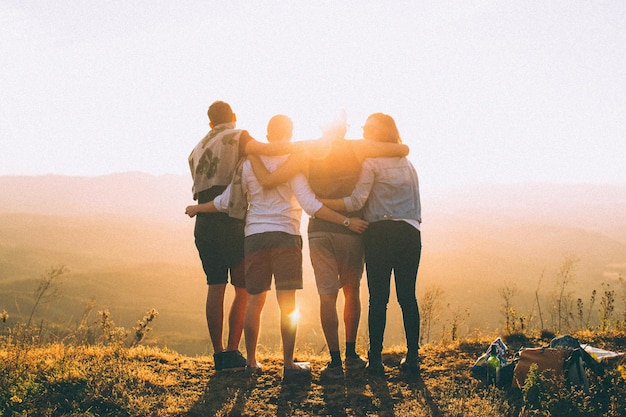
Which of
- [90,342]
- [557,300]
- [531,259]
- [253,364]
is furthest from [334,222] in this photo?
[531,259]

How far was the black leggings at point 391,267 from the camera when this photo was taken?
4.70 meters

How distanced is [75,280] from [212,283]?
274ft

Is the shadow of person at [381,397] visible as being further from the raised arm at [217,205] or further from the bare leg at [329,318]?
the raised arm at [217,205]

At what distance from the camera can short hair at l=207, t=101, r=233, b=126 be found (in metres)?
5.22

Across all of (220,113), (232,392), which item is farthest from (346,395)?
(220,113)

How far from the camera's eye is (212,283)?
509 centimetres

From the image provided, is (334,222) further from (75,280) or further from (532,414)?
(75,280)

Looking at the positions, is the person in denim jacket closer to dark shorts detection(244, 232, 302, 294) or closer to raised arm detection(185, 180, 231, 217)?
dark shorts detection(244, 232, 302, 294)

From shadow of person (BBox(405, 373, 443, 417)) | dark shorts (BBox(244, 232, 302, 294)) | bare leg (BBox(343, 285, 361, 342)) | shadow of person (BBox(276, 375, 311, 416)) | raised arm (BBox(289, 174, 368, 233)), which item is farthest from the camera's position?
bare leg (BBox(343, 285, 361, 342))

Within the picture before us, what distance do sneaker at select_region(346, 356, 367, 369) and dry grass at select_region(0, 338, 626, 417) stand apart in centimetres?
16

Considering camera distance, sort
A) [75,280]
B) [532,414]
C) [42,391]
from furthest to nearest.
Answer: [75,280], [42,391], [532,414]

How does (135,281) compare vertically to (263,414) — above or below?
below

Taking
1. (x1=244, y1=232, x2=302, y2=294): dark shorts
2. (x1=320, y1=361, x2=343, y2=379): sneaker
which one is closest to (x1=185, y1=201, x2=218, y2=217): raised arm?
(x1=244, y1=232, x2=302, y2=294): dark shorts

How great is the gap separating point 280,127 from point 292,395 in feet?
8.19
